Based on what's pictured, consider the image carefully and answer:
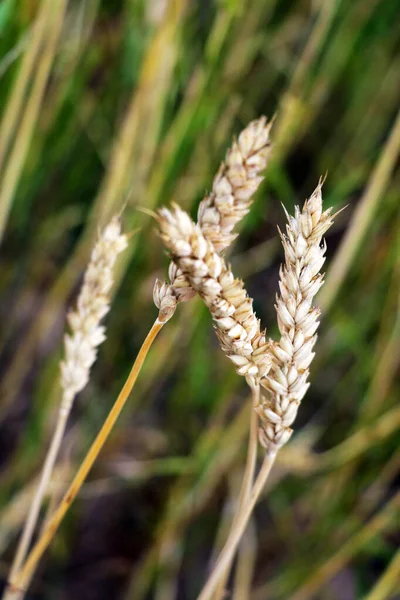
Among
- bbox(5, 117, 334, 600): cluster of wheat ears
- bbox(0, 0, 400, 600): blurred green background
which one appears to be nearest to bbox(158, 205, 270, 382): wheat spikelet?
bbox(5, 117, 334, 600): cluster of wheat ears

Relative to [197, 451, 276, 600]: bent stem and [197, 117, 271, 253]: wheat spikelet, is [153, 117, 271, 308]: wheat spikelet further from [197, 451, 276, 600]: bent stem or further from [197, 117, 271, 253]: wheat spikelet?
[197, 451, 276, 600]: bent stem

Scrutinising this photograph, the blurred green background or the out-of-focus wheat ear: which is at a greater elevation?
the blurred green background

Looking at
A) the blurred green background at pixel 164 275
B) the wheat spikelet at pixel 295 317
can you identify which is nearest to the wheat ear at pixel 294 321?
the wheat spikelet at pixel 295 317

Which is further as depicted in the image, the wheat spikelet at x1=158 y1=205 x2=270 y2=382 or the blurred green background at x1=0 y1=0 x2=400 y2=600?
the blurred green background at x1=0 y1=0 x2=400 y2=600

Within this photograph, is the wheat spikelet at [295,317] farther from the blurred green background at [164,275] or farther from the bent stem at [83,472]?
the blurred green background at [164,275]

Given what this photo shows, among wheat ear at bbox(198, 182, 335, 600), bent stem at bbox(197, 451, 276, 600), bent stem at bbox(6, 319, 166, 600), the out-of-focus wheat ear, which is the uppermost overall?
the out-of-focus wheat ear

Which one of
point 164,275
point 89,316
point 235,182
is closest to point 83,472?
point 89,316
